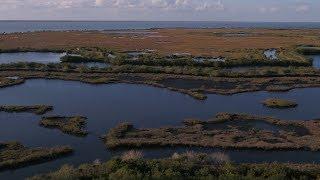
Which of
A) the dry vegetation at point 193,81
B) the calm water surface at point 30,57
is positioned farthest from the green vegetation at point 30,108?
the calm water surface at point 30,57

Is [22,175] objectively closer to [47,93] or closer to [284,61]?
[47,93]

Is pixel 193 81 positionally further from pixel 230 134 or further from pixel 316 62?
pixel 316 62

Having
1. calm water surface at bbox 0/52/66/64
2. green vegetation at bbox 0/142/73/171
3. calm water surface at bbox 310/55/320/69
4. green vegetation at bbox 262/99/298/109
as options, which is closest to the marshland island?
green vegetation at bbox 0/142/73/171

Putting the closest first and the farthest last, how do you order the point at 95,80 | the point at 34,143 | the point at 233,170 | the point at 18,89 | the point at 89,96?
the point at 233,170, the point at 34,143, the point at 89,96, the point at 18,89, the point at 95,80

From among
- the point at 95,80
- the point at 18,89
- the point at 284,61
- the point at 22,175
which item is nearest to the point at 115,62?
the point at 95,80

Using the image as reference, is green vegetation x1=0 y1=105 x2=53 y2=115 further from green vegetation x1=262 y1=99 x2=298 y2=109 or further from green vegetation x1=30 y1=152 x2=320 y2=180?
green vegetation x1=262 y1=99 x2=298 y2=109

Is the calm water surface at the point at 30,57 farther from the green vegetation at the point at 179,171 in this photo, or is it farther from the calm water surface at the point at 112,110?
the green vegetation at the point at 179,171
